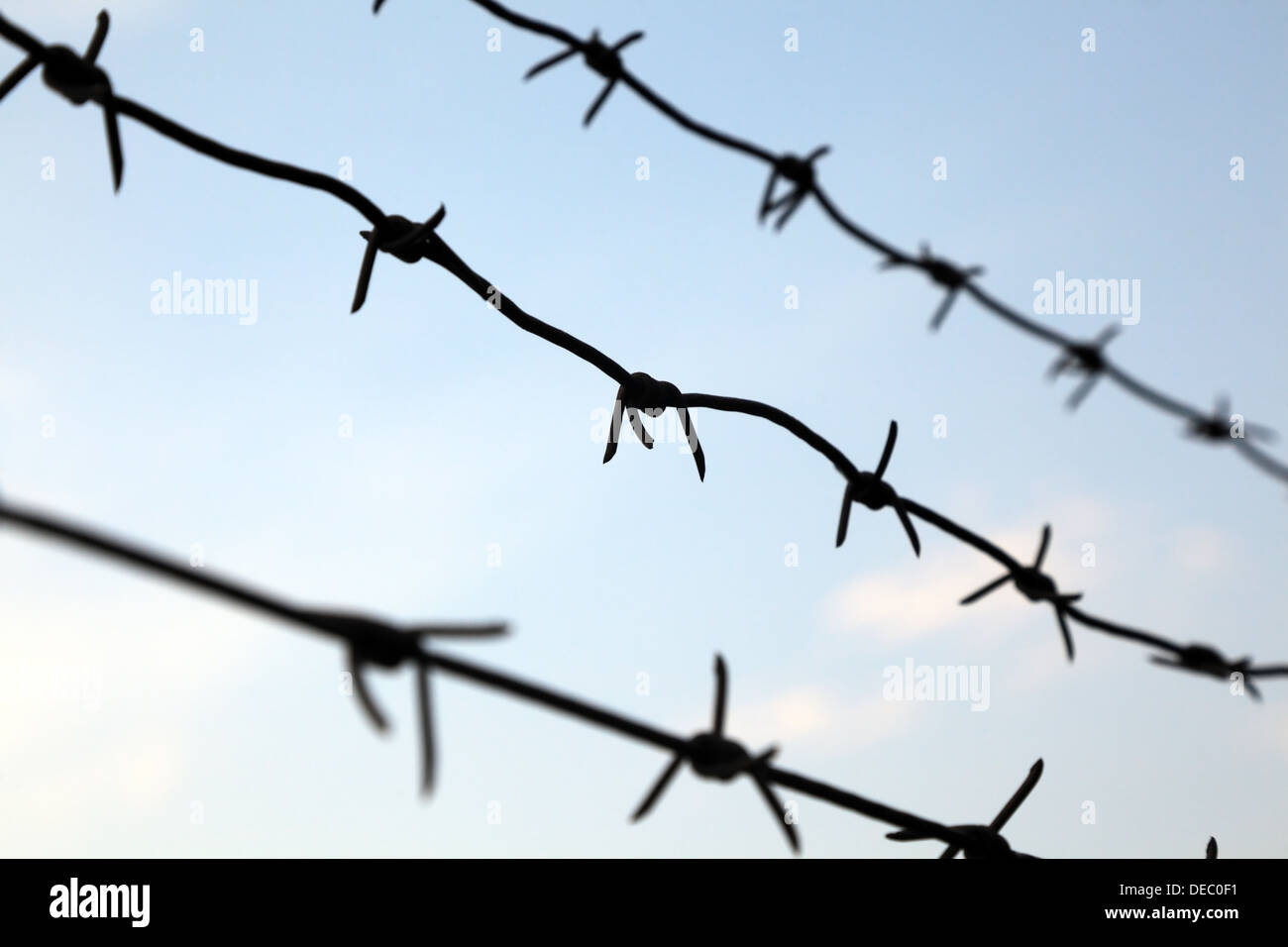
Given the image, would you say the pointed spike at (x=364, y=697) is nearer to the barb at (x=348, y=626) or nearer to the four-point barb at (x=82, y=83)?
the barb at (x=348, y=626)

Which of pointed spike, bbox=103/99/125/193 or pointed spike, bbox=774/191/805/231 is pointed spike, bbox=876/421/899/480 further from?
pointed spike, bbox=103/99/125/193

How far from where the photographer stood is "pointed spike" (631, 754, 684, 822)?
3.20 ft

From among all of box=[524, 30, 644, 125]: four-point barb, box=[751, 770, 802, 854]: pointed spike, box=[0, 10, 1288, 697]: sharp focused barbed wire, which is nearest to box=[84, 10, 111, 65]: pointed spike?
box=[0, 10, 1288, 697]: sharp focused barbed wire

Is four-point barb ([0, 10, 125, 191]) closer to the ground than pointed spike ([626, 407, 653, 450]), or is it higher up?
higher up

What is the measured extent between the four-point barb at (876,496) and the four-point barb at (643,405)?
0.20 m

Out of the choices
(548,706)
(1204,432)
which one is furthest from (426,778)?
(1204,432)

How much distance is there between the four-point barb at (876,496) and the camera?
159 cm

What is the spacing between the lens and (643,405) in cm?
162

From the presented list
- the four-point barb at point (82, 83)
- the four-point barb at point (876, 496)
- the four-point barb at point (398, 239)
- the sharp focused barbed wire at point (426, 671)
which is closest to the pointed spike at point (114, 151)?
the four-point barb at point (82, 83)

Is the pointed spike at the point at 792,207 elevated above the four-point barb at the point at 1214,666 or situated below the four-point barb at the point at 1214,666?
Result: above

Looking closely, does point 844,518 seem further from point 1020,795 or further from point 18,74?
point 18,74
